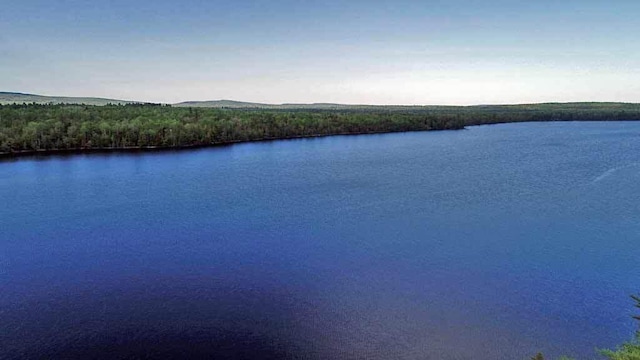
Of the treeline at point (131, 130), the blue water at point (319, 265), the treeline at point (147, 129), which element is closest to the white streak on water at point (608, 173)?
Answer: the blue water at point (319, 265)

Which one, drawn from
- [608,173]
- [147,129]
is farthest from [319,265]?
[147,129]

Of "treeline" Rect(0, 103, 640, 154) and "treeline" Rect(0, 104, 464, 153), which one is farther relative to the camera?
"treeline" Rect(0, 103, 640, 154)

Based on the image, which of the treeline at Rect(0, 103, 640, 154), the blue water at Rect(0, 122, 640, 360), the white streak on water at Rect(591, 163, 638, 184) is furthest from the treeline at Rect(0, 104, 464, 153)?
the white streak on water at Rect(591, 163, 638, 184)

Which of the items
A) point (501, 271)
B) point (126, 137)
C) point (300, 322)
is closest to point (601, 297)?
point (501, 271)

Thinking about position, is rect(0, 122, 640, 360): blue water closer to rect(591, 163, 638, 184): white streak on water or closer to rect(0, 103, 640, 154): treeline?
rect(591, 163, 638, 184): white streak on water

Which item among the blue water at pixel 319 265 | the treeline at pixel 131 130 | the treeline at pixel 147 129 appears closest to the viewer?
the blue water at pixel 319 265

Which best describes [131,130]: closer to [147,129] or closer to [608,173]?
[147,129]

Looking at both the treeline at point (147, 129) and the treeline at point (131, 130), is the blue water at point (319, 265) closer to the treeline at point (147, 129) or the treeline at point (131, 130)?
the treeline at point (131, 130)

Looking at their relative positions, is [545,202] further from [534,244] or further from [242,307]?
[242,307]

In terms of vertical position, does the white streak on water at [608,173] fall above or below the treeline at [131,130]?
below
